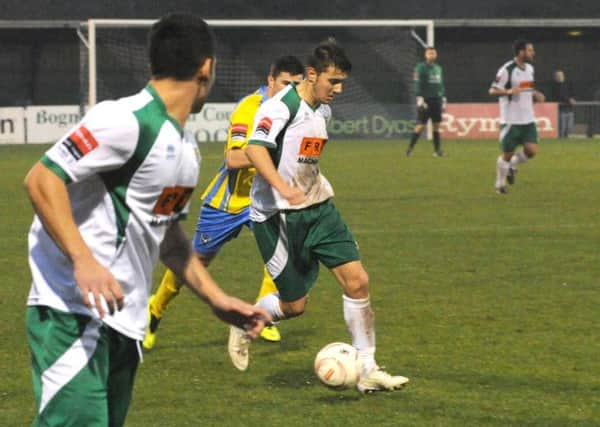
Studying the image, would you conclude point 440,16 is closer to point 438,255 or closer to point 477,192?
point 477,192

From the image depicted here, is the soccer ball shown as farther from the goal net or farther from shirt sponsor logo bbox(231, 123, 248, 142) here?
the goal net

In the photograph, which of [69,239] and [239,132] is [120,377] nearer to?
[69,239]

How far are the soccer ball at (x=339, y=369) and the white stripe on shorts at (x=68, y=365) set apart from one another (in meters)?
2.64

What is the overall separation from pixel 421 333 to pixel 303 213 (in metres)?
1.78

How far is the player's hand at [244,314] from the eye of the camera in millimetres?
4238

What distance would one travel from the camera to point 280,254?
24.3 ft

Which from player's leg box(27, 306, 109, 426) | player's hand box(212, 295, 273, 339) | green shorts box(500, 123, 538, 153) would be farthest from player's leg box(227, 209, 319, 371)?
green shorts box(500, 123, 538, 153)

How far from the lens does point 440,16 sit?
42.3 m

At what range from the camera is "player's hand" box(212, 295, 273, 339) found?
4238mm

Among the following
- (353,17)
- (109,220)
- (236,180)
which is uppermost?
(353,17)

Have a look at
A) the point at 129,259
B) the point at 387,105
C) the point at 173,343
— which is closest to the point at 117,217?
Result: the point at 129,259

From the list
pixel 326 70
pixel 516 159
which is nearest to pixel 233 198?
pixel 326 70

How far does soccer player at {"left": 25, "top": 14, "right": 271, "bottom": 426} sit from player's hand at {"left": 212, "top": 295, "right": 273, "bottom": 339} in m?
0.26

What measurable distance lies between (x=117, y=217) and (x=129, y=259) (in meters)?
0.14
